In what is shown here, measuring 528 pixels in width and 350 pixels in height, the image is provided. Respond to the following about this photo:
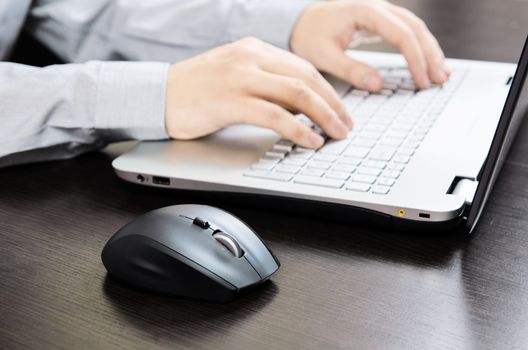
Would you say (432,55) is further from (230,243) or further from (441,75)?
(230,243)

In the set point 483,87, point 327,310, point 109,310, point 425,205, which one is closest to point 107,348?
point 109,310

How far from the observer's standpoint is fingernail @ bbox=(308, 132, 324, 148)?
73cm

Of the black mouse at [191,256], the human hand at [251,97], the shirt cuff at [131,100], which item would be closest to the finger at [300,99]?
the human hand at [251,97]

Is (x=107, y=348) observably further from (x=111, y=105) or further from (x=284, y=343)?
(x=111, y=105)

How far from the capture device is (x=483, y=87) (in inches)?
34.9

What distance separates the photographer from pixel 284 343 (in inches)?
20.0

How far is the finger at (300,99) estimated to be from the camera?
0.75m

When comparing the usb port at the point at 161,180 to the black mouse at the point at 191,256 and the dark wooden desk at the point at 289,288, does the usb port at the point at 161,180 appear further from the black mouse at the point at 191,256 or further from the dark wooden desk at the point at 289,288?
the black mouse at the point at 191,256

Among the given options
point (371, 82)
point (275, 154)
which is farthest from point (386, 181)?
point (371, 82)

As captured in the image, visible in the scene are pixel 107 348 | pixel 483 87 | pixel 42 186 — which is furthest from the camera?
pixel 483 87

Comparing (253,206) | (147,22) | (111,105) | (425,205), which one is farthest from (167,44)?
(425,205)

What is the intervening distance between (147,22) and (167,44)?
4cm

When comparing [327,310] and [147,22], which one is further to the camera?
[147,22]

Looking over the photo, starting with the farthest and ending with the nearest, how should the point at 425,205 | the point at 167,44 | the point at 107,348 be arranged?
the point at 167,44 → the point at 425,205 → the point at 107,348
